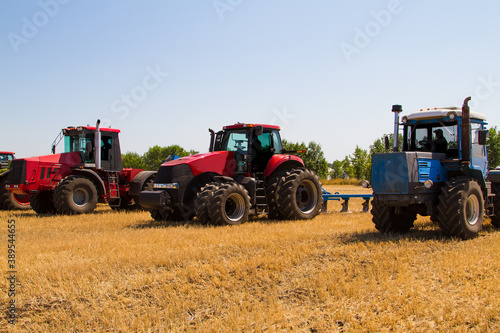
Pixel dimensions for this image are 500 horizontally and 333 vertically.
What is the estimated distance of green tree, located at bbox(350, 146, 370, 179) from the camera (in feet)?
207

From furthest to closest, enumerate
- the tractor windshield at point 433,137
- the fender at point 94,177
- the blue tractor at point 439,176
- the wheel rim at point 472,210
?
the fender at point 94,177 → the tractor windshield at point 433,137 → the wheel rim at point 472,210 → the blue tractor at point 439,176

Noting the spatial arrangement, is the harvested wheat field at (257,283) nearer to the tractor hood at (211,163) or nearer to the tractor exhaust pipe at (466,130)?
the tractor exhaust pipe at (466,130)

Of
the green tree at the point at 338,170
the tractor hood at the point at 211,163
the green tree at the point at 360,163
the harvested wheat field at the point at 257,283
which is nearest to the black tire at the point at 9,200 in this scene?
the tractor hood at the point at 211,163

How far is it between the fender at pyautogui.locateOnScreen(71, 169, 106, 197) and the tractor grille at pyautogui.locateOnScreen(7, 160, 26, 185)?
1410mm

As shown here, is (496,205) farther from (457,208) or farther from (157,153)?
(157,153)

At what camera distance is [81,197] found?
1463cm

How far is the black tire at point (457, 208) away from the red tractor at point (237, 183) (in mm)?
4326

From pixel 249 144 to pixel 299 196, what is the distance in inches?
79.2

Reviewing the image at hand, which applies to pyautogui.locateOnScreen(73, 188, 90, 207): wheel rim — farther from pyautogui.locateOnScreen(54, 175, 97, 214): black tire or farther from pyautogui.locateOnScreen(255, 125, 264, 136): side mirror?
pyautogui.locateOnScreen(255, 125, 264, 136): side mirror

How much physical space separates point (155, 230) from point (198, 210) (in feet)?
3.56

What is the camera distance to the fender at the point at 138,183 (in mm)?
14711

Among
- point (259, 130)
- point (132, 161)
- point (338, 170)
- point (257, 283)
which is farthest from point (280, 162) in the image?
point (132, 161)

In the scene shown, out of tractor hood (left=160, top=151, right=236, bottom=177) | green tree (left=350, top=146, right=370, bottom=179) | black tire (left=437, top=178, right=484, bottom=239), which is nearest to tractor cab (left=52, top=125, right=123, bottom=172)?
tractor hood (left=160, top=151, right=236, bottom=177)

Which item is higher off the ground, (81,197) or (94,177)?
(94,177)
